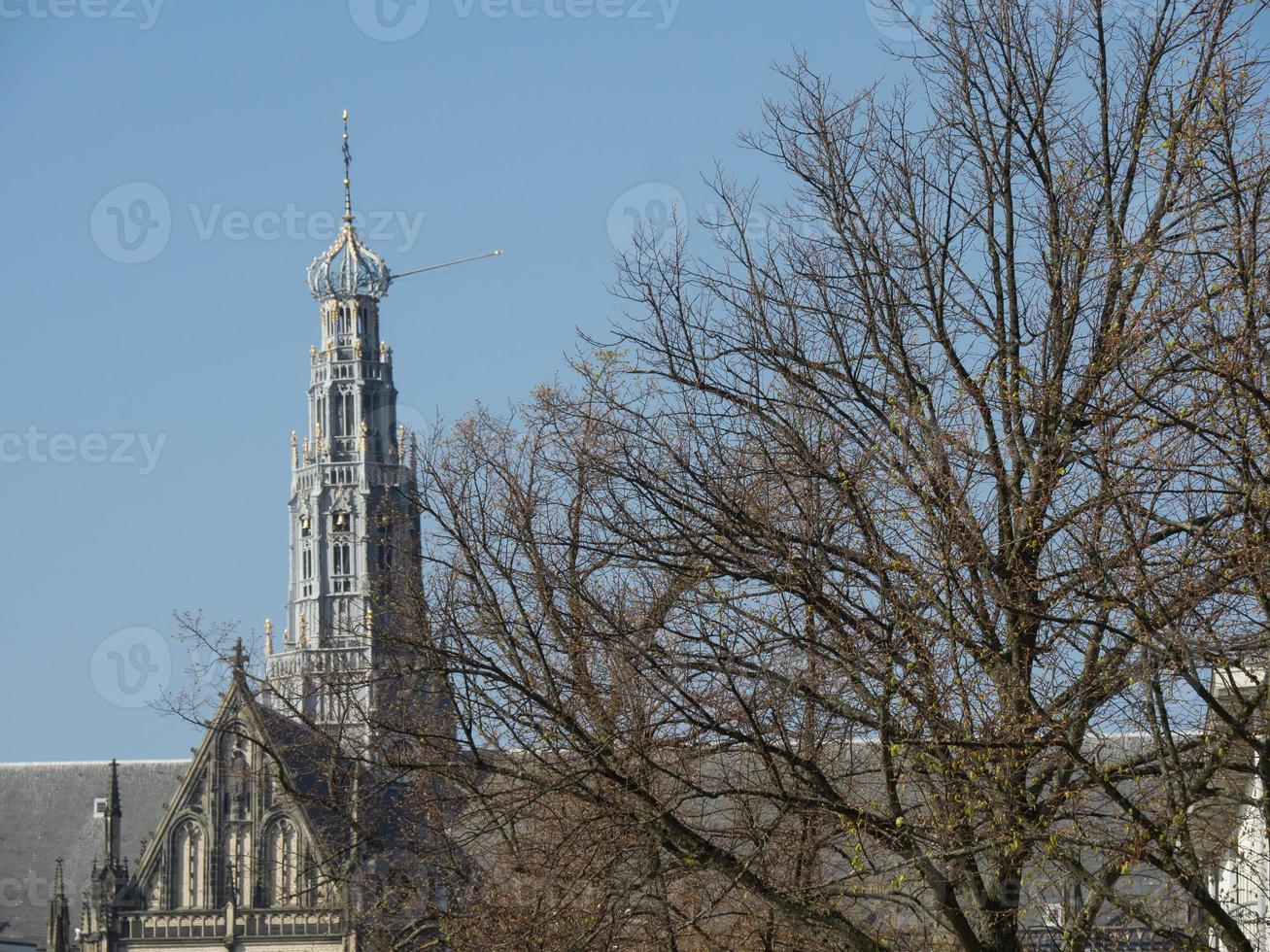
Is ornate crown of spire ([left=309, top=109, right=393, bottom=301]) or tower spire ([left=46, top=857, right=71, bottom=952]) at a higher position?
ornate crown of spire ([left=309, top=109, right=393, bottom=301])

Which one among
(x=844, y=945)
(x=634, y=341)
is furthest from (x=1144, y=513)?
(x=634, y=341)

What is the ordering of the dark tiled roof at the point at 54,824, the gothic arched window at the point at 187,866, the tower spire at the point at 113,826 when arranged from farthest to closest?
the dark tiled roof at the point at 54,824 → the gothic arched window at the point at 187,866 → the tower spire at the point at 113,826

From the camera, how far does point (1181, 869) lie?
15.1 meters

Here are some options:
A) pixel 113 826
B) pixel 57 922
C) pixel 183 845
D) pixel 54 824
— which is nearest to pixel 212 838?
pixel 183 845

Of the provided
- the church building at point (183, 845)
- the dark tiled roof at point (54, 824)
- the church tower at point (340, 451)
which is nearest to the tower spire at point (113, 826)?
the church building at point (183, 845)

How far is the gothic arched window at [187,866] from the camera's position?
64.6 metres

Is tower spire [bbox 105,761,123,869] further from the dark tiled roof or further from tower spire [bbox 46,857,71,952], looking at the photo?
the dark tiled roof

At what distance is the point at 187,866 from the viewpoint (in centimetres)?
6469

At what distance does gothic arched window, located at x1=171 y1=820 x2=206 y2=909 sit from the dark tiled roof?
8571mm

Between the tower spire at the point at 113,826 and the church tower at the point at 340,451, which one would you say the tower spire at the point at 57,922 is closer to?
the tower spire at the point at 113,826

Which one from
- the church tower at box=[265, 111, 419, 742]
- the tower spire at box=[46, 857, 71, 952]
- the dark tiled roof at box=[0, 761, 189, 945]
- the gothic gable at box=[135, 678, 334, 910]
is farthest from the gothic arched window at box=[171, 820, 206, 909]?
the church tower at box=[265, 111, 419, 742]

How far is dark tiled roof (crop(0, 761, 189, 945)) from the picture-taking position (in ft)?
242

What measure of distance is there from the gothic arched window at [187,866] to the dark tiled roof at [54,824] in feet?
28.1

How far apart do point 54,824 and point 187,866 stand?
12306mm
